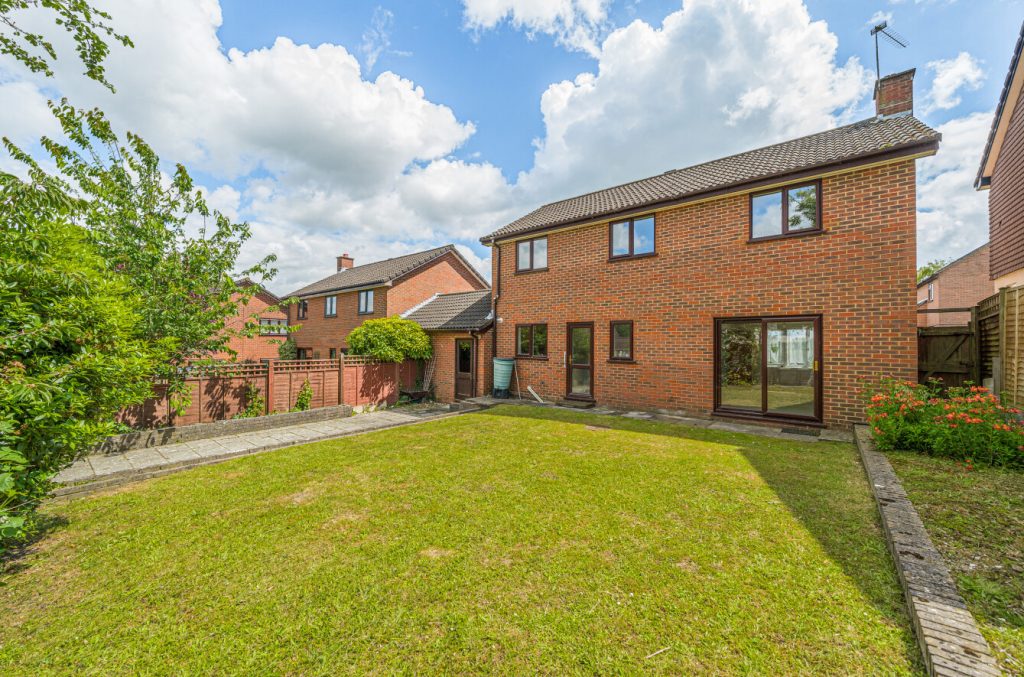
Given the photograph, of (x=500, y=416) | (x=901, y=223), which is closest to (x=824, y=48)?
(x=901, y=223)

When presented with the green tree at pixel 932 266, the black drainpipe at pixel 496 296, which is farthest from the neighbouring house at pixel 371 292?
the green tree at pixel 932 266

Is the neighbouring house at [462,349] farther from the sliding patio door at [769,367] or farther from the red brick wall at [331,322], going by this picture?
the sliding patio door at [769,367]

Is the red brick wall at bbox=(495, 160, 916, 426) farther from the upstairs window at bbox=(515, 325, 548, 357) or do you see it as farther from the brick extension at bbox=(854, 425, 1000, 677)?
Answer: the brick extension at bbox=(854, 425, 1000, 677)

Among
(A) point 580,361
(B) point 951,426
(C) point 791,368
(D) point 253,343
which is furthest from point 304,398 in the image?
(D) point 253,343

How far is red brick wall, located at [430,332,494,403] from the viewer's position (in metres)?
13.7

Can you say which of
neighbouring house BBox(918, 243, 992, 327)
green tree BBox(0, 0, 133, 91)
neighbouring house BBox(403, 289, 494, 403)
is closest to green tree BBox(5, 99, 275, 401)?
green tree BBox(0, 0, 133, 91)

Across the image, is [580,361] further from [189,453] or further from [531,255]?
[189,453]

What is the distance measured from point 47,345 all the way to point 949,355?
13.5m

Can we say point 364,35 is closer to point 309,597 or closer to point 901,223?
point 309,597

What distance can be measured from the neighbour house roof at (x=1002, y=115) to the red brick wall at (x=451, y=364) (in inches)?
606

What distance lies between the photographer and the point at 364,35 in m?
9.28

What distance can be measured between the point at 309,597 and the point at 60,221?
13.4 ft

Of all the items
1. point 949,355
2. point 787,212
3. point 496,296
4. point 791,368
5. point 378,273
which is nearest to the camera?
point 949,355

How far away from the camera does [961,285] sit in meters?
23.3
